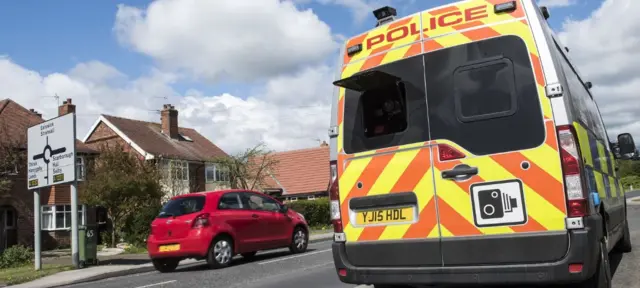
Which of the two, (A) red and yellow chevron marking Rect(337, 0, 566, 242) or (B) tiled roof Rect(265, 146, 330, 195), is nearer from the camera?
(A) red and yellow chevron marking Rect(337, 0, 566, 242)

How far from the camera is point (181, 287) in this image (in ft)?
30.5

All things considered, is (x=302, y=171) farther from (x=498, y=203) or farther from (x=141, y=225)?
(x=498, y=203)

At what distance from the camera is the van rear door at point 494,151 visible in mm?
4336

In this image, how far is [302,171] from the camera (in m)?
48.8

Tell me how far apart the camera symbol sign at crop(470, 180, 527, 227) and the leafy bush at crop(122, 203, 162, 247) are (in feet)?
65.7

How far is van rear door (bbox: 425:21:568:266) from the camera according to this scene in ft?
14.2

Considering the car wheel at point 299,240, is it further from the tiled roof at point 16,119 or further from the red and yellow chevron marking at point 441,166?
the tiled roof at point 16,119

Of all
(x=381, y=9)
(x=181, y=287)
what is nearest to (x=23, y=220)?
(x=181, y=287)

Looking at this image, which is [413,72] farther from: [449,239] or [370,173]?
[449,239]

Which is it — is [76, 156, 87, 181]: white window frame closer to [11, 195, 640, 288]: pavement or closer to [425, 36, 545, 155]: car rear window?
[11, 195, 640, 288]: pavement

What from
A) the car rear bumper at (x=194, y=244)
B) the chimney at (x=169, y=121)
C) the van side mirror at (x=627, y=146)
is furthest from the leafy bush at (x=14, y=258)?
the chimney at (x=169, y=121)

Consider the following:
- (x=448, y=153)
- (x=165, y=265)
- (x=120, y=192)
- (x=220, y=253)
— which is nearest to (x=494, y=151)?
(x=448, y=153)

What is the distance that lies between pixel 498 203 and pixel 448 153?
559mm

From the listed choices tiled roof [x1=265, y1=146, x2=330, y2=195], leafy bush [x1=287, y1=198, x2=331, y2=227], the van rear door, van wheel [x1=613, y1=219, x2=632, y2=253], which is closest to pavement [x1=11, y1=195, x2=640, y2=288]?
van wheel [x1=613, y1=219, x2=632, y2=253]
